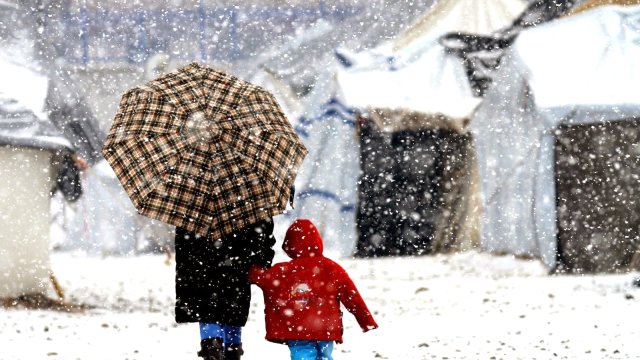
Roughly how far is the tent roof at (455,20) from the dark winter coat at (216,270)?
35.2 feet

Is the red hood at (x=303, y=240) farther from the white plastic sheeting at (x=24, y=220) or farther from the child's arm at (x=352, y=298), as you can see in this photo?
the white plastic sheeting at (x=24, y=220)

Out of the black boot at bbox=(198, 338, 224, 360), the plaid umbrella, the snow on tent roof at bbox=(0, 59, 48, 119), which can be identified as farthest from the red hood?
the snow on tent roof at bbox=(0, 59, 48, 119)

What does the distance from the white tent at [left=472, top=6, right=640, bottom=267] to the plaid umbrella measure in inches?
303

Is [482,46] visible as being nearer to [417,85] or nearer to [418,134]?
[417,85]

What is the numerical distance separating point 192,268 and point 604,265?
834cm

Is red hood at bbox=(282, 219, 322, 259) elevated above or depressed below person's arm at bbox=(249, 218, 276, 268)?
above

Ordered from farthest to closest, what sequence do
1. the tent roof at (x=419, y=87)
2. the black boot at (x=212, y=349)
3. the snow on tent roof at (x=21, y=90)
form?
the tent roof at (x=419, y=87)
the snow on tent roof at (x=21, y=90)
the black boot at (x=212, y=349)

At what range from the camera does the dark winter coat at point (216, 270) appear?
14.0ft

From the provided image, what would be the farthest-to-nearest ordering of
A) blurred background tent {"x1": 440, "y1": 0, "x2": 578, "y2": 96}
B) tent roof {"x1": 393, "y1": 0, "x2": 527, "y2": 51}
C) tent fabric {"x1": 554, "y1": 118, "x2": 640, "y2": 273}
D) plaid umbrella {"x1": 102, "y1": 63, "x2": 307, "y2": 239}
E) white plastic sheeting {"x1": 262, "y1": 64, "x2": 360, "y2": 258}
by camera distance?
white plastic sheeting {"x1": 262, "y1": 64, "x2": 360, "y2": 258}, tent roof {"x1": 393, "y1": 0, "x2": 527, "y2": 51}, blurred background tent {"x1": 440, "y1": 0, "x2": 578, "y2": 96}, tent fabric {"x1": 554, "y1": 118, "x2": 640, "y2": 273}, plaid umbrella {"x1": 102, "y1": 63, "x2": 307, "y2": 239}

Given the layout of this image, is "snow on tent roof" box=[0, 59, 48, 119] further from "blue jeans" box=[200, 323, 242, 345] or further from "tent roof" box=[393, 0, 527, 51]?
"tent roof" box=[393, 0, 527, 51]

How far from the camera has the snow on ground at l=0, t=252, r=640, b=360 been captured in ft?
21.6

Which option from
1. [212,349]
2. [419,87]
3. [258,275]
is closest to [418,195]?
[419,87]

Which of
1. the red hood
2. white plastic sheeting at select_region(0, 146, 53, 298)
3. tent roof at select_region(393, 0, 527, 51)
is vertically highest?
tent roof at select_region(393, 0, 527, 51)

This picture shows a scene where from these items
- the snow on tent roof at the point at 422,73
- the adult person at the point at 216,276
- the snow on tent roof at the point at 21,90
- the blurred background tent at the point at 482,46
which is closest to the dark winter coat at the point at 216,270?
the adult person at the point at 216,276
